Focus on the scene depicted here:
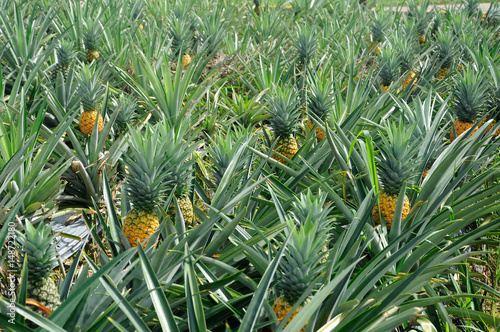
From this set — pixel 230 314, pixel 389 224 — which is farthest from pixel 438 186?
pixel 230 314

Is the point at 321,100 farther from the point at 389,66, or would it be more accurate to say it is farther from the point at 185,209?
the point at 185,209

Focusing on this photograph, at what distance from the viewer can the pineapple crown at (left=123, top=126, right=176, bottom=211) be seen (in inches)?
66.1

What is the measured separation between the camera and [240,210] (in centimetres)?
196

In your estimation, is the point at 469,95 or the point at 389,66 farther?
the point at 389,66

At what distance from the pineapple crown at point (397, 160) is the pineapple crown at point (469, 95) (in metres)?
0.90

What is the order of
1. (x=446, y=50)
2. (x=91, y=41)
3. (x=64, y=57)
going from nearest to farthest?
(x=64, y=57)
(x=91, y=41)
(x=446, y=50)

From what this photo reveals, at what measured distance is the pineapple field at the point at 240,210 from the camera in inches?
56.4

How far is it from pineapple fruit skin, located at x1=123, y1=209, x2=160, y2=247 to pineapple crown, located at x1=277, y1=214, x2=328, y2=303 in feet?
1.85

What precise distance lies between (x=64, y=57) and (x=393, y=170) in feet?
7.28

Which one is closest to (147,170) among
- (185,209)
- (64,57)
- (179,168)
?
(179,168)

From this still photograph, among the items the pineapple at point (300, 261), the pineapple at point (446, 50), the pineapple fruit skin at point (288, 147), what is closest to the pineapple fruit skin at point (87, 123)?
the pineapple fruit skin at point (288, 147)

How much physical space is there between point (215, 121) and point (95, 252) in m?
1.21

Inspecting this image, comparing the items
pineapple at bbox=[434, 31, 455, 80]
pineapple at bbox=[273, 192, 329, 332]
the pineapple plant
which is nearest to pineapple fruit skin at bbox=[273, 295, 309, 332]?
pineapple at bbox=[273, 192, 329, 332]

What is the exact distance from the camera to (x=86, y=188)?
2.34 m
